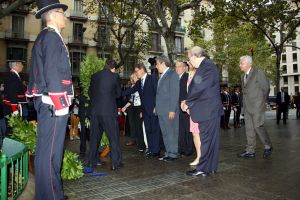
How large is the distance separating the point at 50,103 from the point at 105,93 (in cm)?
247

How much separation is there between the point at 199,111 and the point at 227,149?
126 inches

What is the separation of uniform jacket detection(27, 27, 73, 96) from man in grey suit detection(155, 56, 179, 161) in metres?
3.34

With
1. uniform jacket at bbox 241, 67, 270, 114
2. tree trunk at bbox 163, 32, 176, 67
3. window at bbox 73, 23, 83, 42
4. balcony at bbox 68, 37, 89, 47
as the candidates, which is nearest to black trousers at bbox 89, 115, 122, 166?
uniform jacket at bbox 241, 67, 270, 114

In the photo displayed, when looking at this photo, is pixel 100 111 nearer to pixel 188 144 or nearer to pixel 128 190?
pixel 128 190

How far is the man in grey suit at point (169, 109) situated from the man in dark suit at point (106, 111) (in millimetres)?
1043

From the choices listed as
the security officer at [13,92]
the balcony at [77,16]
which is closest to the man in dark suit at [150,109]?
the security officer at [13,92]

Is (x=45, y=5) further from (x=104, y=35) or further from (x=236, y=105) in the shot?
(x=104, y=35)

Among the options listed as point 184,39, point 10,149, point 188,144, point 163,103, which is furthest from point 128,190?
point 184,39

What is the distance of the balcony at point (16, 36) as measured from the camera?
125 feet

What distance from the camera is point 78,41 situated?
42.8m

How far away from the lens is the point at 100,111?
6.04m

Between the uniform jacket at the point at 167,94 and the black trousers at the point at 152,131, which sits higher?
the uniform jacket at the point at 167,94

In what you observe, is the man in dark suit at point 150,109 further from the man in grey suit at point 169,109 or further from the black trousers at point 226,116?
the black trousers at point 226,116

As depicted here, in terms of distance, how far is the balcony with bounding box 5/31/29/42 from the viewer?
38.2m
